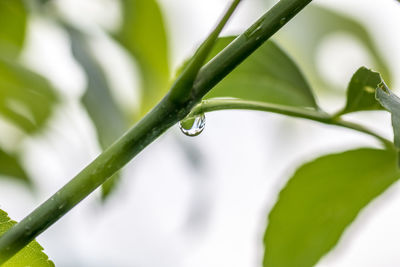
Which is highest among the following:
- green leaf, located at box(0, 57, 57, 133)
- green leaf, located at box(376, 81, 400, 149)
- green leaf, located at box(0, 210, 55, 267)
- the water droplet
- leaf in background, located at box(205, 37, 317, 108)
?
green leaf, located at box(0, 57, 57, 133)

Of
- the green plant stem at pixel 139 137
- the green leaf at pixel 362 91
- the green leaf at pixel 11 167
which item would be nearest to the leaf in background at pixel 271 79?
the green leaf at pixel 362 91

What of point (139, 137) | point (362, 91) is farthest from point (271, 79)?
point (139, 137)

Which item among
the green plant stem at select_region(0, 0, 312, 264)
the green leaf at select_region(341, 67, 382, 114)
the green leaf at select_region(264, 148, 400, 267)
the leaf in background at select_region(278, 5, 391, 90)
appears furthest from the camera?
the leaf in background at select_region(278, 5, 391, 90)

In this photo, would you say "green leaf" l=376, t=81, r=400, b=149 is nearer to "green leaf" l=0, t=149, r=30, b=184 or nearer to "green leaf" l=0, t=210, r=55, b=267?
"green leaf" l=0, t=210, r=55, b=267

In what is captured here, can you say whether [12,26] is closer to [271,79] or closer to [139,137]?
[271,79]

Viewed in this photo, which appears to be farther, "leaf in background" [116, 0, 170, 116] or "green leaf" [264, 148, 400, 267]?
"leaf in background" [116, 0, 170, 116]

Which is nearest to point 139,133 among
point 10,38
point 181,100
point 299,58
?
point 181,100

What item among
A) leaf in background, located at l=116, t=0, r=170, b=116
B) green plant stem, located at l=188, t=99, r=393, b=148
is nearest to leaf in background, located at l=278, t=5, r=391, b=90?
leaf in background, located at l=116, t=0, r=170, b=116
